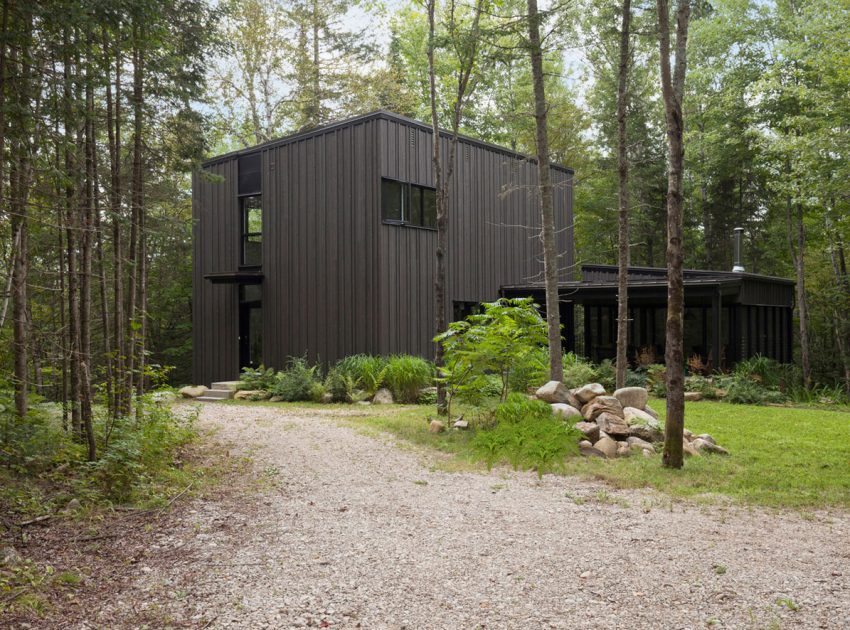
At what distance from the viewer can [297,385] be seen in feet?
42.5

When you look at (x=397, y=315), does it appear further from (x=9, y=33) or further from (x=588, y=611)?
(x=588, y=611)

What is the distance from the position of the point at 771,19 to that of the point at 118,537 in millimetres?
20612

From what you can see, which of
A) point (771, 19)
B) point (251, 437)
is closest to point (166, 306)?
point (251, 437)

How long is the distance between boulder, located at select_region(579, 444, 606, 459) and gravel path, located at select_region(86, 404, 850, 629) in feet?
3.83

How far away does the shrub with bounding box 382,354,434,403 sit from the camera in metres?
12.3

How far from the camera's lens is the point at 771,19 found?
1828cm

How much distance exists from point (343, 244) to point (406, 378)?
3.56 m

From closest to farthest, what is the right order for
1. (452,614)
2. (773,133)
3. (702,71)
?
(452,614)
(773,133)
(702,71)

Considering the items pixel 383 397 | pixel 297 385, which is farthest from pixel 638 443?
pixel 297 385

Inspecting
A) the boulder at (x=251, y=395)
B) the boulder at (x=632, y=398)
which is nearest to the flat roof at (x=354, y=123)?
the boulder at (x=251, y=395)

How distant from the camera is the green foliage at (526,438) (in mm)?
6645

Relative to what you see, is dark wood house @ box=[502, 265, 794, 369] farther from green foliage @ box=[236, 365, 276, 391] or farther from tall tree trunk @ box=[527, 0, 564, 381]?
green foliage @ box=[236, 365, 276, 391]

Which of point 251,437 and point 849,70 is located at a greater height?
point 849,70

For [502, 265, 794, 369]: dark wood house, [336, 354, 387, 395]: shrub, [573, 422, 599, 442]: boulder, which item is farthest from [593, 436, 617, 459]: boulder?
[502, 265, 794, 369]: dark wood house
